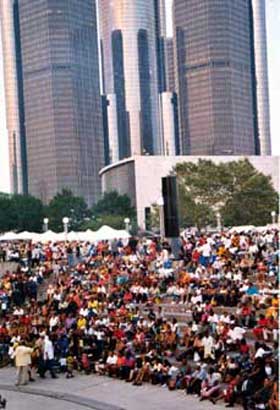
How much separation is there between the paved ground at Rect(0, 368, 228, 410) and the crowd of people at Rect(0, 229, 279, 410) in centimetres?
28

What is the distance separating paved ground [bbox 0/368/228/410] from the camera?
13.8 metres

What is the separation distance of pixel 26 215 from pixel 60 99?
6718 centimetres

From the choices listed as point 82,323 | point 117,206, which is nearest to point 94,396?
point 82,323

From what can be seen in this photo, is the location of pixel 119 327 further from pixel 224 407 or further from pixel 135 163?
pixel 135 163

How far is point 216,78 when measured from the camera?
15388 cm

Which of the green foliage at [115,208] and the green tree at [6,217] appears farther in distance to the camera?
the green foliage at [115,208]

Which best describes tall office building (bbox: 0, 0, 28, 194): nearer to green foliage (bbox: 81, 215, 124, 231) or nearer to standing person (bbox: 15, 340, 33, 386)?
green foliage (bbox: 81, 215, 124, 231)

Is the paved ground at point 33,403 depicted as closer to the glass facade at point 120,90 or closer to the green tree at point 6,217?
the green tree at point 6,217

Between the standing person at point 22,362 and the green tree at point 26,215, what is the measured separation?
2854 inches

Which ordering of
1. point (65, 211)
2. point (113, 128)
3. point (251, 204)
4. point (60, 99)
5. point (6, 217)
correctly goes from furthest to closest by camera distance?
point (113, 128), point (60, 99), point (65, 211), point (6, 217), point (251, 204)

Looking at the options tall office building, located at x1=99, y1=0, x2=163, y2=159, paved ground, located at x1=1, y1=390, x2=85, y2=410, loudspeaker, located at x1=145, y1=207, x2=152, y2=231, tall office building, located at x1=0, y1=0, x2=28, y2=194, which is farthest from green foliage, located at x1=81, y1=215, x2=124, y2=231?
tall office building, located at x1=99, y1=0, x2=163, y2=159

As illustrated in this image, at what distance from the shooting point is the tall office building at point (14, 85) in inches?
6398

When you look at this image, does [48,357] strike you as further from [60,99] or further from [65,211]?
[60,99]

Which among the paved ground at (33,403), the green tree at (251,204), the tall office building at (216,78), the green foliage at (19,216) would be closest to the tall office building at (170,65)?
the tall office building at (216,78)
